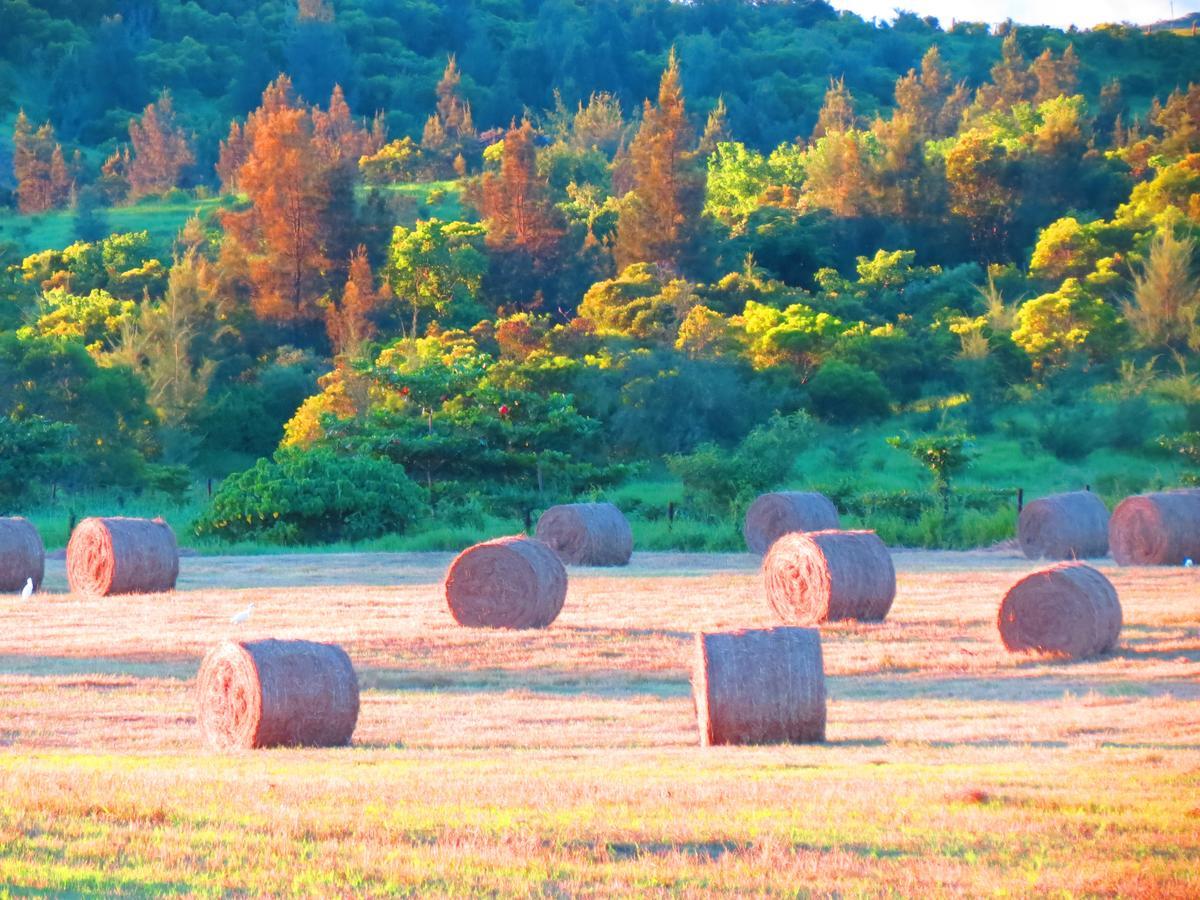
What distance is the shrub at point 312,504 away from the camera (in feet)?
101

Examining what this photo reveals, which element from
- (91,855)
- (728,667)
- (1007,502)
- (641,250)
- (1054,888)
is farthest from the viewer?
(641,250)

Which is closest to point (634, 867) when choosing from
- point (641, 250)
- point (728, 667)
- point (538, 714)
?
point (728, 667)

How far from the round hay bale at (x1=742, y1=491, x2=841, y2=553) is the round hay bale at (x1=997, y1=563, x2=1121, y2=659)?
11.0m

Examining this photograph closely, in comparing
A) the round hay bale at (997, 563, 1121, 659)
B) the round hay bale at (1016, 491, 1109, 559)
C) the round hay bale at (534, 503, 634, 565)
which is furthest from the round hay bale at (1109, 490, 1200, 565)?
the round hay bale at (997, 563, 1121, 659)

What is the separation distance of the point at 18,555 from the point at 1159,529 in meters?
15.2

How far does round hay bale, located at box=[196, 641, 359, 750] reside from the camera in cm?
1167

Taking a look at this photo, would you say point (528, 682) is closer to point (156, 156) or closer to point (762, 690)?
point (762, 690)

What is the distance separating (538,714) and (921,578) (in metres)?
11.2

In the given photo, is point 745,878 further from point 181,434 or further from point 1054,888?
point 181,434

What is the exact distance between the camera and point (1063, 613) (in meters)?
16.2

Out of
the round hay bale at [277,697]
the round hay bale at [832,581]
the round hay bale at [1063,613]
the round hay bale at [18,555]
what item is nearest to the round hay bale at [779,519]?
the round hay bale at [832,581]

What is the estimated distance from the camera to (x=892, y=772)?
9945mm

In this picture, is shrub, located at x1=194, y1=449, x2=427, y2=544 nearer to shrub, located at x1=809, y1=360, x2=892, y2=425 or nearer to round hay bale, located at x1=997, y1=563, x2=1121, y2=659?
round hay bale, located at x1=997, y1=563, x2=1121, y2=659

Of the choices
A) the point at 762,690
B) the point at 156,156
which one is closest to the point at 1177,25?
the point at 156,156
